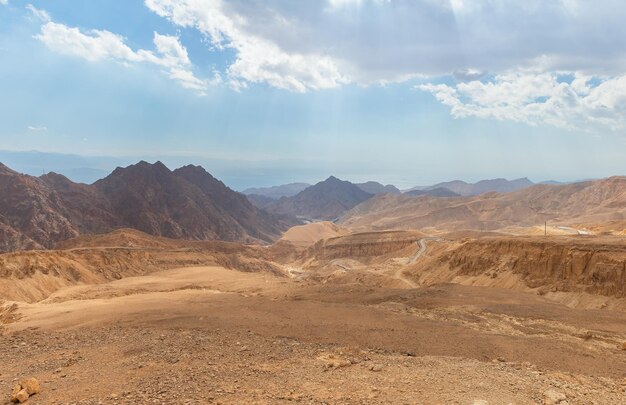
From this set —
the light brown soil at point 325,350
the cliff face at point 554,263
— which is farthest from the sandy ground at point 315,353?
the cliff face at point 554,263


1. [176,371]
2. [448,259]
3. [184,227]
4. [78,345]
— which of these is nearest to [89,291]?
[78,345]

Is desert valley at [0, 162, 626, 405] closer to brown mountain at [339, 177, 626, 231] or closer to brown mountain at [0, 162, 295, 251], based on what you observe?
brown mountain at [0, 162, 295, 251]

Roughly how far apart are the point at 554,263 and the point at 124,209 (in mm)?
93991

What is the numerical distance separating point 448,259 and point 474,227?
92.1 metres

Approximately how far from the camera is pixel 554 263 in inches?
1380

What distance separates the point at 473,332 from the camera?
57.8ft

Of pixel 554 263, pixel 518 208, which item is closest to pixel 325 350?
pixel 554 263

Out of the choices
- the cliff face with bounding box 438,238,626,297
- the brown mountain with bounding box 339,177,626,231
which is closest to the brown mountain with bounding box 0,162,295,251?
the brown mountain with bounding box 339,177,626,231

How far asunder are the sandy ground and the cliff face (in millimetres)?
8893

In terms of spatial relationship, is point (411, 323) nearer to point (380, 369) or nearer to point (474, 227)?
point (380, 369)

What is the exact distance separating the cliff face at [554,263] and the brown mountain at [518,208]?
88.5 m

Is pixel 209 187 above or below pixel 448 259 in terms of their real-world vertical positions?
above

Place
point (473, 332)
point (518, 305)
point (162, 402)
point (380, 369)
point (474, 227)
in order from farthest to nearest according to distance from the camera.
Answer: point (474, 227) < point (518, 305) < point (473, 332) < point (380, 369) < point (162, 402)

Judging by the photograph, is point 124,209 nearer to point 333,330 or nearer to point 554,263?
point 554,263
